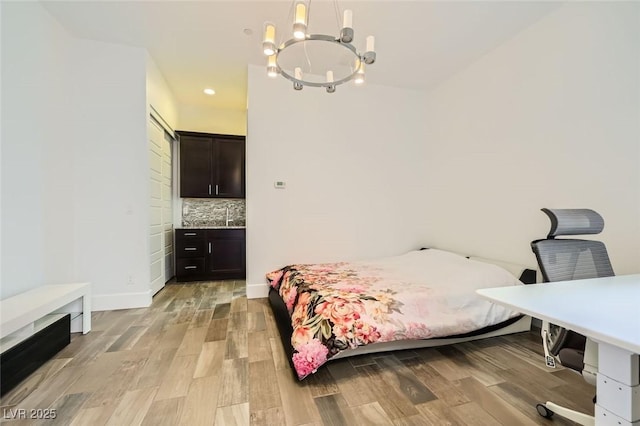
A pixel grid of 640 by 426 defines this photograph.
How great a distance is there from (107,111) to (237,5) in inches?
70.5

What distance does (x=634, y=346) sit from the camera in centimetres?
66

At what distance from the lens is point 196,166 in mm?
4270

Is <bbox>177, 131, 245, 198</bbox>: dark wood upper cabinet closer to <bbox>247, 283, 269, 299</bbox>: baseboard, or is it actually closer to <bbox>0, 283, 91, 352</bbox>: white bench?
<bbox>247, 283, 269, 299</bbox>: baseboard

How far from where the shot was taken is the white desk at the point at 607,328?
754 millimetres

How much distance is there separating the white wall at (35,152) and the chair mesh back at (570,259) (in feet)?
11.4

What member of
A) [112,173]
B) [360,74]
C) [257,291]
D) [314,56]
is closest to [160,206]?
[112,173]

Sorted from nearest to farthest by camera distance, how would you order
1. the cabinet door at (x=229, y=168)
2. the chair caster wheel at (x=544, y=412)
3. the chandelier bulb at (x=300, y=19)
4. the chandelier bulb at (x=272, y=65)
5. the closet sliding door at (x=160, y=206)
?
1. the chair caster wheel at (x=544, y=412)
2. the chandelier bulb at (x=300, y=19)
3. the chandelier bulb at (x=272, y=65)
4. the closet sliding door at (x=160, y=206)
5. the cabinet door at (x=229, y=168)

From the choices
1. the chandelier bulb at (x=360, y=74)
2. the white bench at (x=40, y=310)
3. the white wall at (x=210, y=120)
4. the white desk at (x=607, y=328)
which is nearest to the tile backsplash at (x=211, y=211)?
the white wall at (x=210, y=120)

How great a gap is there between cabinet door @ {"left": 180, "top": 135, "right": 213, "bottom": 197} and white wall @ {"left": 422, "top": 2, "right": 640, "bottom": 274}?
3567mm

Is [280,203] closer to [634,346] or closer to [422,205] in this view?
[422,205]

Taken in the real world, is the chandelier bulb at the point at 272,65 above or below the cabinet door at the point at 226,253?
above

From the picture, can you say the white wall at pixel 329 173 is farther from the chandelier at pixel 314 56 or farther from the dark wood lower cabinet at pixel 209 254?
the dark wood lower cabinet at pixel 209 254

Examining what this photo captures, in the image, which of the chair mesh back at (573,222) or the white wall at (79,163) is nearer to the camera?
the chair mesh back at (573,222)

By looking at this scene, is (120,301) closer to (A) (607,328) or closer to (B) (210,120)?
(B) (210,120)
